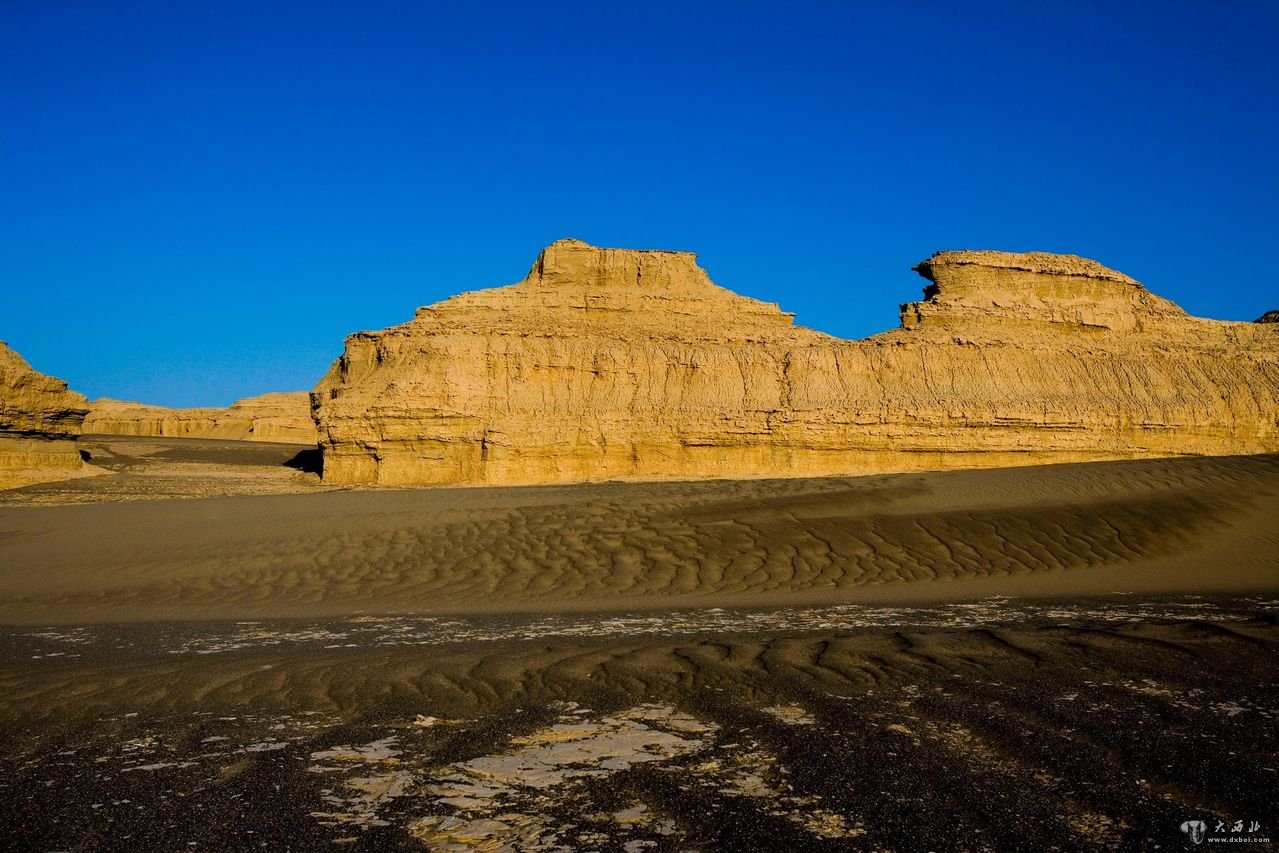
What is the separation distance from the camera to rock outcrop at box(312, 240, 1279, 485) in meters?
30.0

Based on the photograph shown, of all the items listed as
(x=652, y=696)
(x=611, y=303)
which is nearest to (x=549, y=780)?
(x=652, y=696)

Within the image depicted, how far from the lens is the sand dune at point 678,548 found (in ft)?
33.0

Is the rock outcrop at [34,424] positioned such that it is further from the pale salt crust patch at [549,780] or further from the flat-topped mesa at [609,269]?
the pale salt crust patch at [549,780]

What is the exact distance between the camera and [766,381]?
33.2 meters

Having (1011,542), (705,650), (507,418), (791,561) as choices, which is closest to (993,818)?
(705,650)

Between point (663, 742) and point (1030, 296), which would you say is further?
point (1030, 296)

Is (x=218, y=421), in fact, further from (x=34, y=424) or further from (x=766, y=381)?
(x=766, y=381)

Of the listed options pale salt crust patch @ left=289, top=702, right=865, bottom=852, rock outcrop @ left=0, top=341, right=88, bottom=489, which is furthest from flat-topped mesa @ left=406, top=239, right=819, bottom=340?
pale salt crust patch @ left=289, top=702, right=865, bottom=852

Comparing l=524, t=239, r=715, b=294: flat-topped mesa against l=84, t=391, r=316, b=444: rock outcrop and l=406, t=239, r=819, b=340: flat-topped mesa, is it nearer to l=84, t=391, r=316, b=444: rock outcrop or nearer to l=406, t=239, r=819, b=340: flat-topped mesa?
l=406, t=239, r=819, b=340: flat-topped mesa

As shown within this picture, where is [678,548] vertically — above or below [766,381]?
below

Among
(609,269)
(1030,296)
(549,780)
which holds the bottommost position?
(549,780)

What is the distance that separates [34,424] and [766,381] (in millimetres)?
25391

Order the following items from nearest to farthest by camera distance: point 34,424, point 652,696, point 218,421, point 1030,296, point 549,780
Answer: point 549,780 → point 652,696 → point 34,424 → point 1030,296 → point 218,421

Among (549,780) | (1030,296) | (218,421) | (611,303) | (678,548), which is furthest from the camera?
(218,421)
